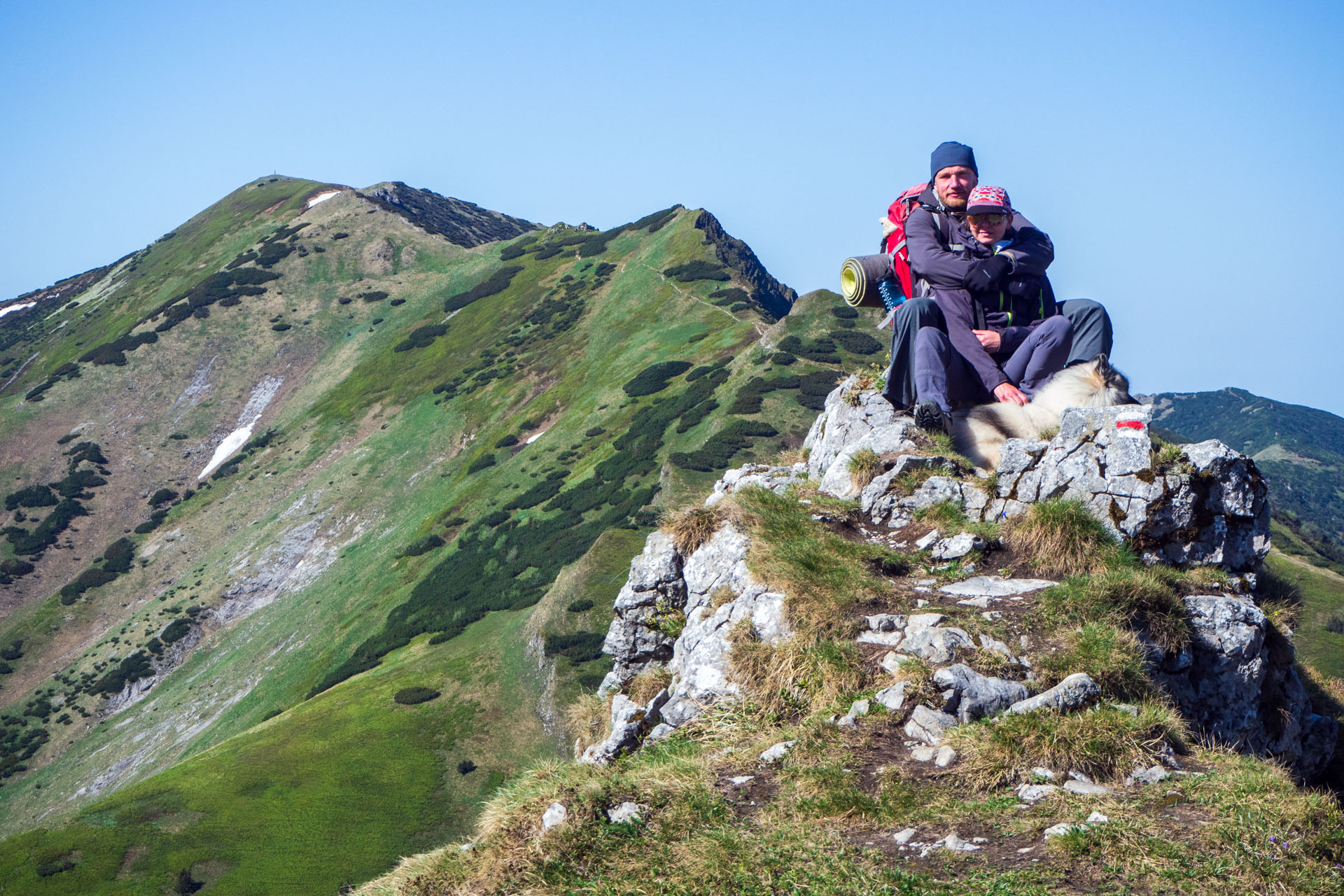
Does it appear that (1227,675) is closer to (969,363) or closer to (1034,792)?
(1034,792)

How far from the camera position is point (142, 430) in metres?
110

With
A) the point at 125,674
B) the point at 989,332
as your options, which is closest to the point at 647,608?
the point at 989,332

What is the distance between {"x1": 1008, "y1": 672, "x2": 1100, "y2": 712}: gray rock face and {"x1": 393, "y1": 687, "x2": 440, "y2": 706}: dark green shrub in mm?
45833

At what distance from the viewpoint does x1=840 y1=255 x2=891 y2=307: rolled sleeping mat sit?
1359cm

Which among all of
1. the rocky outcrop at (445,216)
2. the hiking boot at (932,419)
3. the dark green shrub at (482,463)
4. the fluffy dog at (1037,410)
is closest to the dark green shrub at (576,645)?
the fluffy dog at (1037,410)

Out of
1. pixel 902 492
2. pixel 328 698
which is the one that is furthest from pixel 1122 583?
pixel 328 698

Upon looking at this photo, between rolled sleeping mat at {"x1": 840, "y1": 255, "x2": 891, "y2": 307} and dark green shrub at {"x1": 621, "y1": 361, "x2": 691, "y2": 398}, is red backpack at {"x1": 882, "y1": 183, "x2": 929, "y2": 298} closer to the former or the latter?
rolled sleeping mat at {"x1": 840, "y1": 255, "x2": 891, "y2": 307}

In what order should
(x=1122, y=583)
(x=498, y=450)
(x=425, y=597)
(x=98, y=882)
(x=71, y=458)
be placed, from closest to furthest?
1. (x=1122, y=583)
2. (x=98, y=882)
3. (x=425, y=597)
4. (x=498, y=450)
5. (x=71, y=458)

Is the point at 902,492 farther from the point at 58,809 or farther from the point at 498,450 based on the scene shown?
the point at 498,450

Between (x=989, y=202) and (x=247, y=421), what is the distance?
114 metres

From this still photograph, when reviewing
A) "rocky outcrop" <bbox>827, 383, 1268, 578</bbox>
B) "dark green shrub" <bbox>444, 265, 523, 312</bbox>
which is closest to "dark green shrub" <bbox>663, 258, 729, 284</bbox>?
"dark green shrub" <bbox>444, 265, 523, 312</bbox>

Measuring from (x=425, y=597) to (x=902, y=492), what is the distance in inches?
2268

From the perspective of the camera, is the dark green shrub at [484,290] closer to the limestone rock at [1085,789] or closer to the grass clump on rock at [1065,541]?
the grass clump on rock at [1065,541]

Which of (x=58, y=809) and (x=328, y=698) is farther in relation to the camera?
(x=58, y=809)
